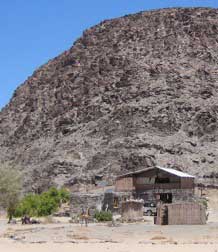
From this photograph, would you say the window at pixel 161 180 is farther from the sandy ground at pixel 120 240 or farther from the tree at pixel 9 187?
the sandy ground at pixel 120 240

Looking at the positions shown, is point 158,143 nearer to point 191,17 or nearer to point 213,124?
point 213,124

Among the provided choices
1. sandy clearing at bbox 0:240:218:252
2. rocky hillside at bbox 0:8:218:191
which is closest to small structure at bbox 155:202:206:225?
sandy clearing at bbox 0:240:218:252

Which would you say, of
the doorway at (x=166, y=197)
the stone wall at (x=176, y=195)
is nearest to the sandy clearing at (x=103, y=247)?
the stone wall at (x=176, y=195)

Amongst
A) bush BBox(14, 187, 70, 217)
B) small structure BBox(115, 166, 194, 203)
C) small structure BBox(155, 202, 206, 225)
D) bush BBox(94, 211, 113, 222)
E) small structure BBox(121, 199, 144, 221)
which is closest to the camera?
small structure BBox(155, 202, 206, 225)

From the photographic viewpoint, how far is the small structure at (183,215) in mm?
41000

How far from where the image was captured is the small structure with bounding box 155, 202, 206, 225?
4100 centimetres

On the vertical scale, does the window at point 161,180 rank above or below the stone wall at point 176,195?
above

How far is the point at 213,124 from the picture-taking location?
94125mm

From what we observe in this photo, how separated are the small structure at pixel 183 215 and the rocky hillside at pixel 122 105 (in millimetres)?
40331

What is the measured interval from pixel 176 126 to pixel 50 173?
63.4 feet

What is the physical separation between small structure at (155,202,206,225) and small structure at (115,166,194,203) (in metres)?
15.2

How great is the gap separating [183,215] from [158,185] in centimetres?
A: 2109

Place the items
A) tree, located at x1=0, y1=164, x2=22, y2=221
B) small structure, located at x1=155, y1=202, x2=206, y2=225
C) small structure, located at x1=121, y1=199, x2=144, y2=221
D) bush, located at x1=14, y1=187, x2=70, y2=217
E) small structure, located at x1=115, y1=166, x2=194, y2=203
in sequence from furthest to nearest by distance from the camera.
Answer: bush, located at x1=14, y1=187, x2=70, y2=217, small structure, located at x1=115, y1=166, x2=194, y2=203, tree, located at x1=0, y1=164, x2=22, y2=221, small structure, located at x1=121, y1=199, x2=144, y2=221, small structure, located at x1=155, y1=202, x2=206, y2=225

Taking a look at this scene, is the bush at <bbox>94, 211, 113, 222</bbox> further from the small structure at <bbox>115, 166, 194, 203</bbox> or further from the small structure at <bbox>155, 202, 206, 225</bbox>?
the small structure at <bbox>115, 166, 194, 203</bbox>
